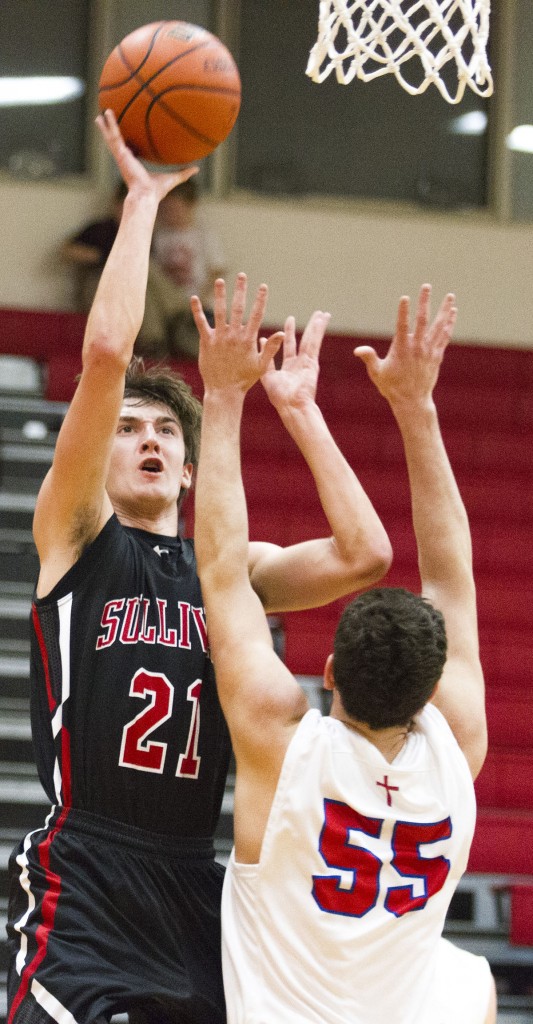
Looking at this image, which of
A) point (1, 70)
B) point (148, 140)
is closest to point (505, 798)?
point (148, 140)

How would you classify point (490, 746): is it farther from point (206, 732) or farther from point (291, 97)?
point (291, 97)

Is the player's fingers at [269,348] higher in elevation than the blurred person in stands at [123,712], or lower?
higher

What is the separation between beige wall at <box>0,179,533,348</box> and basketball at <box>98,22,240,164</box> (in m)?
6.29

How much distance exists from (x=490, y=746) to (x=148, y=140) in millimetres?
3718

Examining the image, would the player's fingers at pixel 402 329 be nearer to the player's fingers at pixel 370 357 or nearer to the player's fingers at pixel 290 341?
the player's fingers at pixel 370 357

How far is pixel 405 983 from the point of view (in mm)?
2461

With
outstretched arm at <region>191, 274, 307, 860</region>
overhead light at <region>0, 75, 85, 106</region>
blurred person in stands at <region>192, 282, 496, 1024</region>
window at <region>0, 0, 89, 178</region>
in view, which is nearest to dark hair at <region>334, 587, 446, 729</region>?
blurred person in stands at <region>192, 282, 496, 1024</region>

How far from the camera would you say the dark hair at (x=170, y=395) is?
3.12 m

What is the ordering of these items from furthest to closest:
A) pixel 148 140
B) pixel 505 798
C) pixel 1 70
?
1. pixel 1 70
2. pixel 505 798
3. pixel 148 140

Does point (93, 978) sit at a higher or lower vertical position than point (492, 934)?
higher

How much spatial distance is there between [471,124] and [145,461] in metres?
7.61

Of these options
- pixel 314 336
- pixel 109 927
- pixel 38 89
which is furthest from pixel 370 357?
pixel 38 89

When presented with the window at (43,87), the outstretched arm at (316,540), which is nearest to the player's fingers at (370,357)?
the outstretched arm at (316,540)

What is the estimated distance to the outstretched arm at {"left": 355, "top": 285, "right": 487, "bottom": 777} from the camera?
2.69 m
